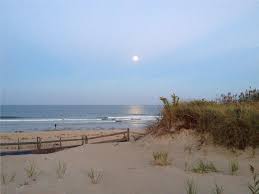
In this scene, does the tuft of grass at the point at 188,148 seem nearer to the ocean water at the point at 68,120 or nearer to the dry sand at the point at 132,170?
the dry sand at the point at 132,170

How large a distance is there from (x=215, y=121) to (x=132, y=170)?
3.74 metres

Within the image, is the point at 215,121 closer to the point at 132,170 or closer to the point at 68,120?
the point at 132,170

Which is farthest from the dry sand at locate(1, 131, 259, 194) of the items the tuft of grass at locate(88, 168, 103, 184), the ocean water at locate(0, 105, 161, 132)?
the ocean water at locate(0, 105, 161, 132)

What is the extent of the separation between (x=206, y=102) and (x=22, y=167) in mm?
6957

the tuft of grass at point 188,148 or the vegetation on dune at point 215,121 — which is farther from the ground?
the vegetation on dune at point 215,121

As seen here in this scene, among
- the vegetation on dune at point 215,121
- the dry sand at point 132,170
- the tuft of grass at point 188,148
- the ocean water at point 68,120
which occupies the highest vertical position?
the vegetation on dune at point 215,121

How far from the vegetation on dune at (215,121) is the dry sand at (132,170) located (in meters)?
0.33

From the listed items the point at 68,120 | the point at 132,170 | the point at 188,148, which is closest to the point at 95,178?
the point at 132,170

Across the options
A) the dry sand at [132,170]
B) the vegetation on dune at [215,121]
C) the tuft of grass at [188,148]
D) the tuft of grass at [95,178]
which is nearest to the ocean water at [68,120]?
the vegetation on dune at [215,121]

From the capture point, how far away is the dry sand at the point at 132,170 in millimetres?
6070

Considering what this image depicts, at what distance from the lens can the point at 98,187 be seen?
6.16 m

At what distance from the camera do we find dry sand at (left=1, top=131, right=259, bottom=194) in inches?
239

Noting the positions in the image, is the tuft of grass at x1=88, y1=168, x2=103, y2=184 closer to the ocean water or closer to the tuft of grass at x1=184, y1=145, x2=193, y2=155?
the tuft of grass at x1=184, y1=145, x2=193, y2=155

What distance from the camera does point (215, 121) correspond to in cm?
1027
